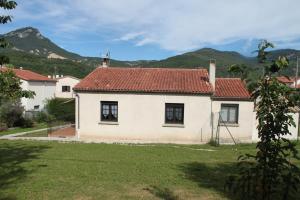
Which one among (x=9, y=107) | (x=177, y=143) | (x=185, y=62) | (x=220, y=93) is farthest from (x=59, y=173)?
(x=185, y=62)

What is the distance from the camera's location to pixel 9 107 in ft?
108

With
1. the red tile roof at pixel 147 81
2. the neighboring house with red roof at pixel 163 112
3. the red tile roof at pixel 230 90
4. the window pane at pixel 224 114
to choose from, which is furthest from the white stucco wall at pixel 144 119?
the red tile roof at pixel 230 90

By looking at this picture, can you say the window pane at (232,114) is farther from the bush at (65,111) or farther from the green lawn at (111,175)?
the bush at (65,111)

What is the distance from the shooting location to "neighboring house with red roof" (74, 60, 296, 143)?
Result: 23.2 meters

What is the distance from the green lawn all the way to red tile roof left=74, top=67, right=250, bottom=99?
7.99 m

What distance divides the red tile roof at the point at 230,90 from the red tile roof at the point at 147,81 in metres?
0.80

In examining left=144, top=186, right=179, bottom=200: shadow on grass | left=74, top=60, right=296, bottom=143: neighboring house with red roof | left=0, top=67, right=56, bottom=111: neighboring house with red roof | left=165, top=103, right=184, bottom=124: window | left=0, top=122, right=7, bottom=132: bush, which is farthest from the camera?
left=0, top=67, right=56, bottom=111: neighboring house with red roof

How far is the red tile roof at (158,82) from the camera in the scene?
23.3 metres

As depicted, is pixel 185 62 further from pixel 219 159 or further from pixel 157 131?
pixel 219 159

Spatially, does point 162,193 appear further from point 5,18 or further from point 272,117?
point 5,18

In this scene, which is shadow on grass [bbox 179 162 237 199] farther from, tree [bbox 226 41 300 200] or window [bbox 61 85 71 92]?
window [bbox 61 85 71 92]

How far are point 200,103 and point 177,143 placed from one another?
9.57 ft

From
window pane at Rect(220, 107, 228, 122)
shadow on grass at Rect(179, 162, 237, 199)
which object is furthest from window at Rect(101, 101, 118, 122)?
shadow on grass at Rect(179, 162, 237, 199)

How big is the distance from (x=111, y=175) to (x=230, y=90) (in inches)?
583
